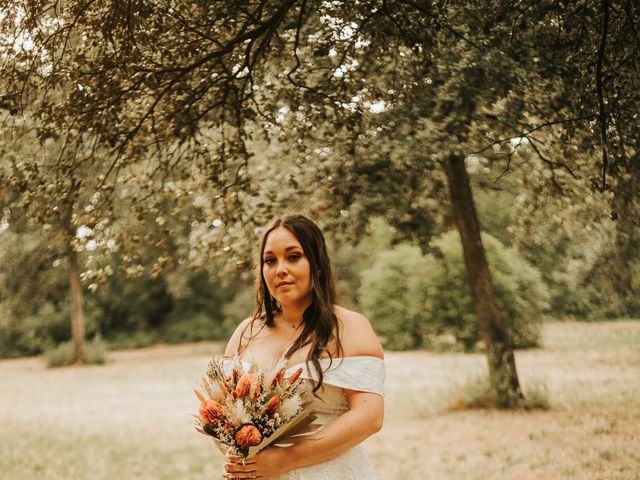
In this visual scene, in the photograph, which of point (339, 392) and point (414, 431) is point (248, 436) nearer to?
point (339, 392)

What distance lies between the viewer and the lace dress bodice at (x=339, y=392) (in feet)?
8.39

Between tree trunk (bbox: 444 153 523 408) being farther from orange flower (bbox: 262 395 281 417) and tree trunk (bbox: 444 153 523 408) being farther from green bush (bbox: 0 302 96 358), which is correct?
green bush (bbox: 0 302 96 358)

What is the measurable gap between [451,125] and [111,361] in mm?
25766

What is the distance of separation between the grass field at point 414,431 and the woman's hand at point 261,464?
8.30 feet

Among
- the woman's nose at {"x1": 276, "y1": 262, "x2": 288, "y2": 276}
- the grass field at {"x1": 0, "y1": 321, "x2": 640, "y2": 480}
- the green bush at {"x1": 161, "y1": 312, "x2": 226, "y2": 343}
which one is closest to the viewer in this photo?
the woman's nose at {"x1": 276, "y1": 262, "x2": 288, "y2": 276}

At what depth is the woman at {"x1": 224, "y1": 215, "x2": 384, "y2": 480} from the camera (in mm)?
2471

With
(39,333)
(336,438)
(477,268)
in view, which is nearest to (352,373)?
A: (336,438)

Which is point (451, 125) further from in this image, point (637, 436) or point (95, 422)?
point (95, 422)

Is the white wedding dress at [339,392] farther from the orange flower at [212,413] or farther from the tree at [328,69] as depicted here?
the tree at [328,69]

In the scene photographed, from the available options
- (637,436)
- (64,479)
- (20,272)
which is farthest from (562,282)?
(64,479)

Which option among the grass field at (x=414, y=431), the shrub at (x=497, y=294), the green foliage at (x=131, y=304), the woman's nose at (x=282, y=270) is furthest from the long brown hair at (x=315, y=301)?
the green foliage at (x=131, y=304)

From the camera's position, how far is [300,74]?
5516 millimetres

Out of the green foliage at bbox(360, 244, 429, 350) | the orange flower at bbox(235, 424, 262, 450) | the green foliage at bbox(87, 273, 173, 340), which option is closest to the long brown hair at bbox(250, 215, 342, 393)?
the orange flower at bbox(235, 424, 262, 450)

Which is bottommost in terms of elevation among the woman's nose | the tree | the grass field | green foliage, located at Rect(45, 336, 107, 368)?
the grass field
